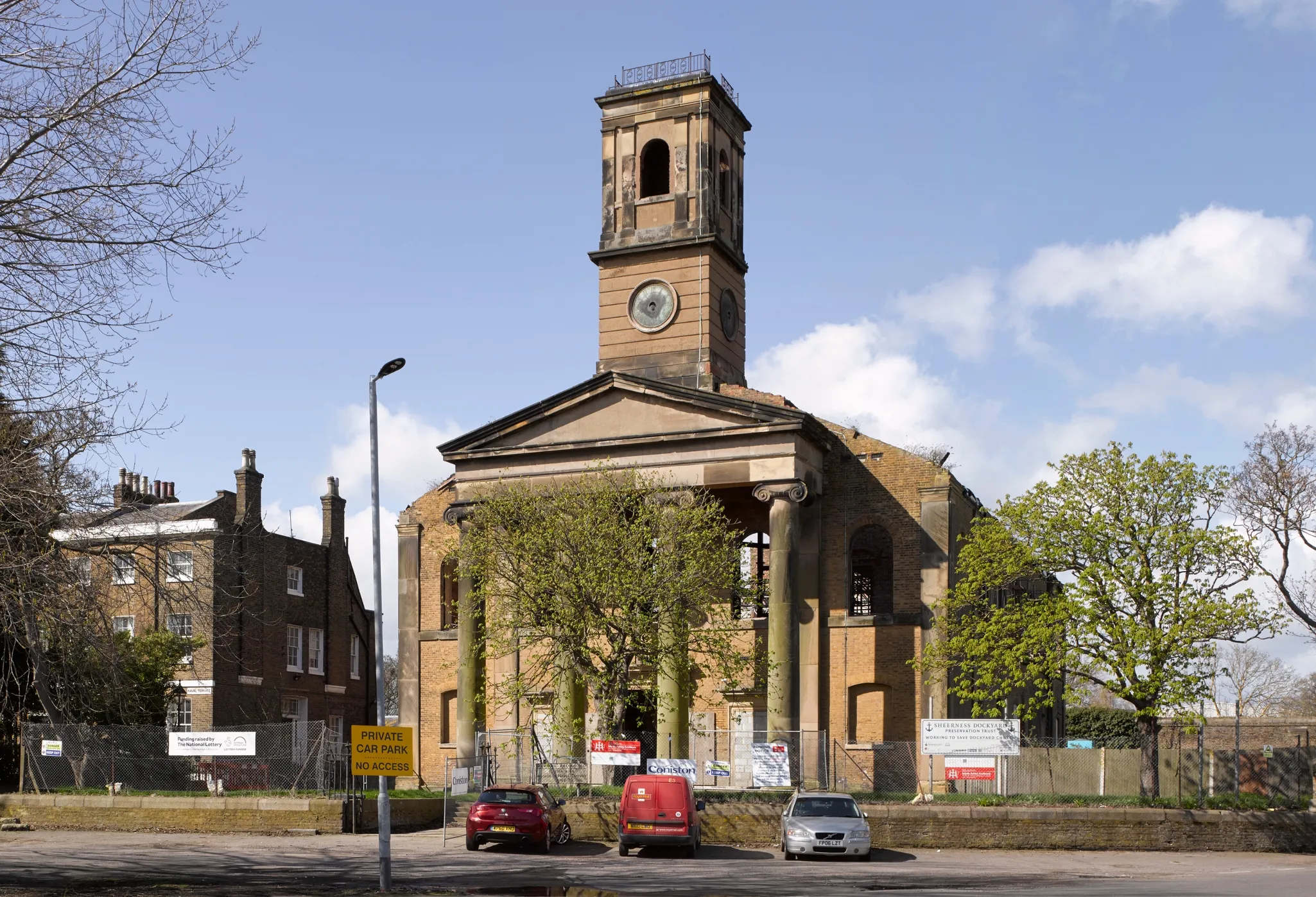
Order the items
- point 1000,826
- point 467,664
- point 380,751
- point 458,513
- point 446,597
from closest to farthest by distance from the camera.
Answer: point 380,751
point 1000,826
point 467,664
point 458,513
point 446,597

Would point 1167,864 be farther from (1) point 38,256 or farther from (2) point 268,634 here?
(2) point 268,634

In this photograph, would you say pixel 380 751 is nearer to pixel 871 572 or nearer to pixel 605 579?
pixel 605 579

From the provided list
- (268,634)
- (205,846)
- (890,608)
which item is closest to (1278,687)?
(890,608)

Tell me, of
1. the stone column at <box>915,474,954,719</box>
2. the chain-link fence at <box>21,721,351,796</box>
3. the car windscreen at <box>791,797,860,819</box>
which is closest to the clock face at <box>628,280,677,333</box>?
the stone column at <box>915,474,954,719</box>

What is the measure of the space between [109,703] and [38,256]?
747 cm

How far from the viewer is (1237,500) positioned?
49719 mm

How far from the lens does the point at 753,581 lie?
4300 cm

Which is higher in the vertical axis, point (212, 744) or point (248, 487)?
point (248, 487)

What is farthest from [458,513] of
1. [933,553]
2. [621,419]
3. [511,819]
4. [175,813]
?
[511,819]

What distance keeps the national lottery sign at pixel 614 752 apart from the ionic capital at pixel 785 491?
30.9 ft

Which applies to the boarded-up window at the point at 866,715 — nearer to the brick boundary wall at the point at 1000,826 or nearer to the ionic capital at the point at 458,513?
the brick boundary wall at the point at 1000,826

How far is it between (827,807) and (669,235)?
24.4 m

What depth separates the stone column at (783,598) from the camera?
1564 inches

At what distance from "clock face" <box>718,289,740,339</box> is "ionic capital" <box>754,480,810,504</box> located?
9816 mm
